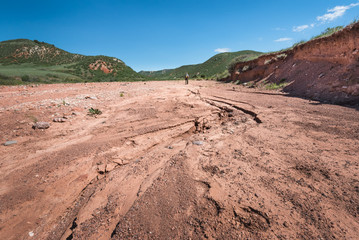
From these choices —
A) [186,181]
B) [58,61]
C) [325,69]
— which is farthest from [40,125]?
[58,61]

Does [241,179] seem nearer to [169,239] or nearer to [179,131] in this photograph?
[169,239]

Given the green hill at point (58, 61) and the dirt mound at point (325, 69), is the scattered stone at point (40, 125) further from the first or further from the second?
the green hill at point (58, 61)

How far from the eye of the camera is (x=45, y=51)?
105ft

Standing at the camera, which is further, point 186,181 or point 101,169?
point 101,169

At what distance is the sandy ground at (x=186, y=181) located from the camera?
1.41 metres

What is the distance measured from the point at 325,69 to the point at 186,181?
354 inches

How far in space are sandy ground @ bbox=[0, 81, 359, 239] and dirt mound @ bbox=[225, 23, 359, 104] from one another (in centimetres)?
253

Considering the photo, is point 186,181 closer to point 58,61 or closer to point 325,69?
point 325,69

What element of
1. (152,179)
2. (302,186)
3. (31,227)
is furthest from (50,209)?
(302,186)

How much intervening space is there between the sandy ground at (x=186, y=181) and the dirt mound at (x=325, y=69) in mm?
2531

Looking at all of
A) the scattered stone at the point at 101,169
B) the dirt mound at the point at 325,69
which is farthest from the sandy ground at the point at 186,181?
the dirt mound at the point at 325,69

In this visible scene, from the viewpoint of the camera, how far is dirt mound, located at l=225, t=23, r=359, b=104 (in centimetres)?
551

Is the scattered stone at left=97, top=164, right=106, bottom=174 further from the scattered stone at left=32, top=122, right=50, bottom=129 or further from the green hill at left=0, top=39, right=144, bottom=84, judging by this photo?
the green hill at left=0, top=39, right=144, bottom=84

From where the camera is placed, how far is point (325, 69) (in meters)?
7.23
